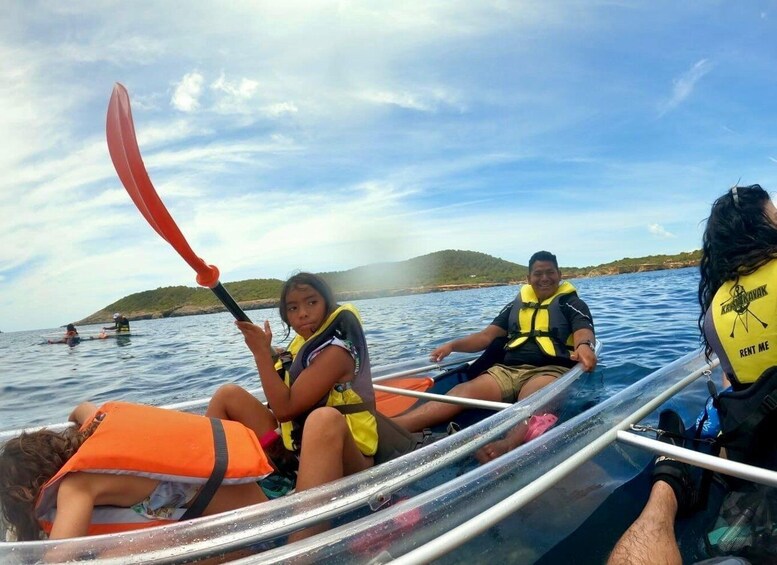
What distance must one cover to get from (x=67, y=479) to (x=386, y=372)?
3214 millimetres

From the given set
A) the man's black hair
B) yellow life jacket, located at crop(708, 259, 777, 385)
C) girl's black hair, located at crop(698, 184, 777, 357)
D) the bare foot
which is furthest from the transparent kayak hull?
the man's black hair

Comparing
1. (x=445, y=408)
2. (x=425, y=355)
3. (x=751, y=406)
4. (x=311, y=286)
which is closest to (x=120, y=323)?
(x=425, y=355)

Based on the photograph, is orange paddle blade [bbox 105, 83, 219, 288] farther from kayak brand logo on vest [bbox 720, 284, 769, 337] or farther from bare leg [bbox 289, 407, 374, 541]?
kayak brand logo on vest [bbox 720, 284, 769, 337]

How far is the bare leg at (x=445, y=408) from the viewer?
354 cm

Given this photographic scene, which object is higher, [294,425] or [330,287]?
[330,287]

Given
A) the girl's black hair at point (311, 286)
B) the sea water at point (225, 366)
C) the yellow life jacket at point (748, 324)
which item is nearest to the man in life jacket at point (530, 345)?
the sea water at point (225, 366)

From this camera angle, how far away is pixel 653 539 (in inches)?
69.7

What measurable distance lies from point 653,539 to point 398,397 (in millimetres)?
2364

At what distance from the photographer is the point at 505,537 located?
1.88m

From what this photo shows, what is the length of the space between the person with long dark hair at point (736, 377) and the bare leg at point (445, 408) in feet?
4.61

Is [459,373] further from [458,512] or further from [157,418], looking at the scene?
[157,418]

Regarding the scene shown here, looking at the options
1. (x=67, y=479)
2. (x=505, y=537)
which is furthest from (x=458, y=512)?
(x=67, y=479)

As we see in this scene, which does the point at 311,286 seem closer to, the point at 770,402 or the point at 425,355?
the point at 770,402

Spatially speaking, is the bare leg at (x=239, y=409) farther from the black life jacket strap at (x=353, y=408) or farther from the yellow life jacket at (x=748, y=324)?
the yellow life jacket at (x=748, y=324)
